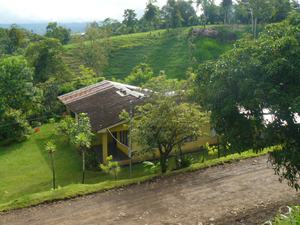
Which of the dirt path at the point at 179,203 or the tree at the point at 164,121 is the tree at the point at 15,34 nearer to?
the tree at the point at 164,121

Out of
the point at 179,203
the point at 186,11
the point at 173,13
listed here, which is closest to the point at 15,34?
the point at 173,13

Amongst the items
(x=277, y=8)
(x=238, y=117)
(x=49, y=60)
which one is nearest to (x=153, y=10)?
(x=277, y=8)

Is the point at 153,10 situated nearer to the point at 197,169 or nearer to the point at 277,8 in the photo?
the point at 277,8

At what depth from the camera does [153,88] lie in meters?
12.4

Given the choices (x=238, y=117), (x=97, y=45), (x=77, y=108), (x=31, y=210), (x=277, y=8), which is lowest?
(x=31, y=210)

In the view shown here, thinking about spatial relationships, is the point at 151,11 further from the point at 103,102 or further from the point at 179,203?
the point at 179,203

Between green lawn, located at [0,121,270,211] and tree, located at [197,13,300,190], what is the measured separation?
549cm

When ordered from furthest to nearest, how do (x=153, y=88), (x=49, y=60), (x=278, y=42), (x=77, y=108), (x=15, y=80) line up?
1. (x=49, y=60)
2. (x=15, y=80)
3. (x=77, y=108)
4. (x=153, y=88)
5. (x=278, y=42)

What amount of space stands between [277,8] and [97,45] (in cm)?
3417

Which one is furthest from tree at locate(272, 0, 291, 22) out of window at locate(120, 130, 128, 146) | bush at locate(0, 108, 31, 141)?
bush at locate(0, 108, 31, 141)

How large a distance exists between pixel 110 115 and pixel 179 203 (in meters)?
9.15

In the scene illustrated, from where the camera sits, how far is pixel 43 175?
1619cm

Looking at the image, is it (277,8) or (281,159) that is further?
(277,8)

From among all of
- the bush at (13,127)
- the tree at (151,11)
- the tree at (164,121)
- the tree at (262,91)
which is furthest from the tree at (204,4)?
the tree at (262,91)
